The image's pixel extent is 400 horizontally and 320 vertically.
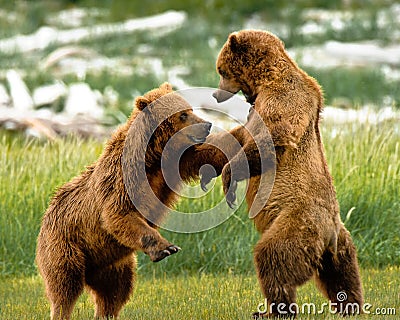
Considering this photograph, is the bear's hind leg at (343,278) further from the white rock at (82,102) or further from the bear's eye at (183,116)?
the white rock at (82,102)

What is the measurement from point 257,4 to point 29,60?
659 cm

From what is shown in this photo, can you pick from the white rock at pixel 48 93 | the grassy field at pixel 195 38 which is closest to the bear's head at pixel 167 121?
the grassy field at pixel 195 38

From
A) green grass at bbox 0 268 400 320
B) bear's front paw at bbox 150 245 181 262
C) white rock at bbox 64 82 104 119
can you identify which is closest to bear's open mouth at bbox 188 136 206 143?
bear's front paw at bbox 150 245 181 262

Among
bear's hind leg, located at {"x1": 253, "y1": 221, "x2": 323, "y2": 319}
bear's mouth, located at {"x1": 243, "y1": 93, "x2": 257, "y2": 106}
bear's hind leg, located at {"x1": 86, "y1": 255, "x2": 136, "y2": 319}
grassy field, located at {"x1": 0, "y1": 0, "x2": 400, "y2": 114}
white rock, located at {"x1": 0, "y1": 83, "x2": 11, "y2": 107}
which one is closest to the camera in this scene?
bear's hind leg, located at {"x1": 253, "y1": 221, "x2": 323, "y2": 319}

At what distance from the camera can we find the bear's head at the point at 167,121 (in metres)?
6.74

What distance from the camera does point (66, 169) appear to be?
10250 mm

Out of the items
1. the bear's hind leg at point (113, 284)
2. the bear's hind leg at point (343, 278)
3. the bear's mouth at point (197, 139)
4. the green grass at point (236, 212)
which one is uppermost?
the bear's mouth at point (197, 139)

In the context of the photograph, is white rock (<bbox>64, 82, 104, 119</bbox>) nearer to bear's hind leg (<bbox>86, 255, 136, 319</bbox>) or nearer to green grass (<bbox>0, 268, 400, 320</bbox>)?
green grass (<bbox>0, 268, 400, 320</bbox>)

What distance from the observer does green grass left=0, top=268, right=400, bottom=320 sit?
6992 mm

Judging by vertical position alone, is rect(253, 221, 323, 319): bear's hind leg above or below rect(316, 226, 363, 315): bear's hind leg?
above

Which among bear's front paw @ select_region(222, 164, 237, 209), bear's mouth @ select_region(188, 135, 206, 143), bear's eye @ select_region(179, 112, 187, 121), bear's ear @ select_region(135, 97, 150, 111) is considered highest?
bear's ear @ select_region(135, 97, 150, 111)

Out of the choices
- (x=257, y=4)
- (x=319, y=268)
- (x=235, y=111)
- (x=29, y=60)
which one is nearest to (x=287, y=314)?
(x=319, y=268)

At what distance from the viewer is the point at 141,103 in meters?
6.75

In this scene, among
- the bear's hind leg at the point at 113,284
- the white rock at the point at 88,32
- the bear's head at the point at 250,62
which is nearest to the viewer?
the bear's head at the point at 250,62
